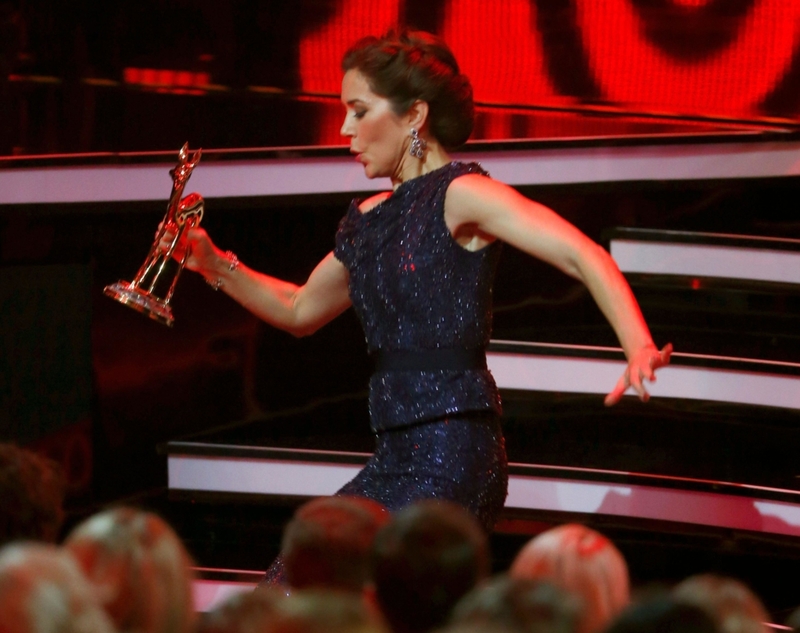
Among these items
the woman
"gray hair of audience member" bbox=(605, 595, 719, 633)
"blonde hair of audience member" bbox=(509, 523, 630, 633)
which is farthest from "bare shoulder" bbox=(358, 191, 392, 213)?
"gray hair of audience member" bbox=(605, 595, 719, 633)

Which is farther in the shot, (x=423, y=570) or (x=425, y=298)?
(x=425, y=298)

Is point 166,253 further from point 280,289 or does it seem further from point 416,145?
point 416,145

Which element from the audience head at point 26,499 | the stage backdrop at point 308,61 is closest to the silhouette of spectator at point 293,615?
the audience head at point 26,499

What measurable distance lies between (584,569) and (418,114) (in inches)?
56.6

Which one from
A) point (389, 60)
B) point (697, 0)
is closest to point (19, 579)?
point (389, 60)

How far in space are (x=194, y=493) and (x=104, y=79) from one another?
62.4 inches

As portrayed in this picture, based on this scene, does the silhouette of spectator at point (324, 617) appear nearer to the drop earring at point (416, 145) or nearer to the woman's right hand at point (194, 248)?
the drop earring at point (416, 145)

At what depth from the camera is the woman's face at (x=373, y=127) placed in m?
2.72

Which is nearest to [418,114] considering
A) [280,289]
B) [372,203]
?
[372,203]

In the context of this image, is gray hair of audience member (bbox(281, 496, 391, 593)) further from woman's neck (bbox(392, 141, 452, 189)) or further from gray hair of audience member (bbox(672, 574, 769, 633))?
woman's neck (bbox(392, 141, 452, 189))

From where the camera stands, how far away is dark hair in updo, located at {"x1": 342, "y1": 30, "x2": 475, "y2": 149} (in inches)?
107

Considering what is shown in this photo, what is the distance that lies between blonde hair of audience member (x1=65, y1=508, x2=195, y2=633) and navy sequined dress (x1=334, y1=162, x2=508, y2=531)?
45.0 inches

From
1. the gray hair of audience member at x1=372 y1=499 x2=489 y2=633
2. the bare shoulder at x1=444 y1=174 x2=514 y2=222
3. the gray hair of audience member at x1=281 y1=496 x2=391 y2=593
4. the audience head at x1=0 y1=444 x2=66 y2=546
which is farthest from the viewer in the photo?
the bare shoulder at x1=444 y1=174 x2=514 y2=222

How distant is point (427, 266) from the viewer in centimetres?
264
